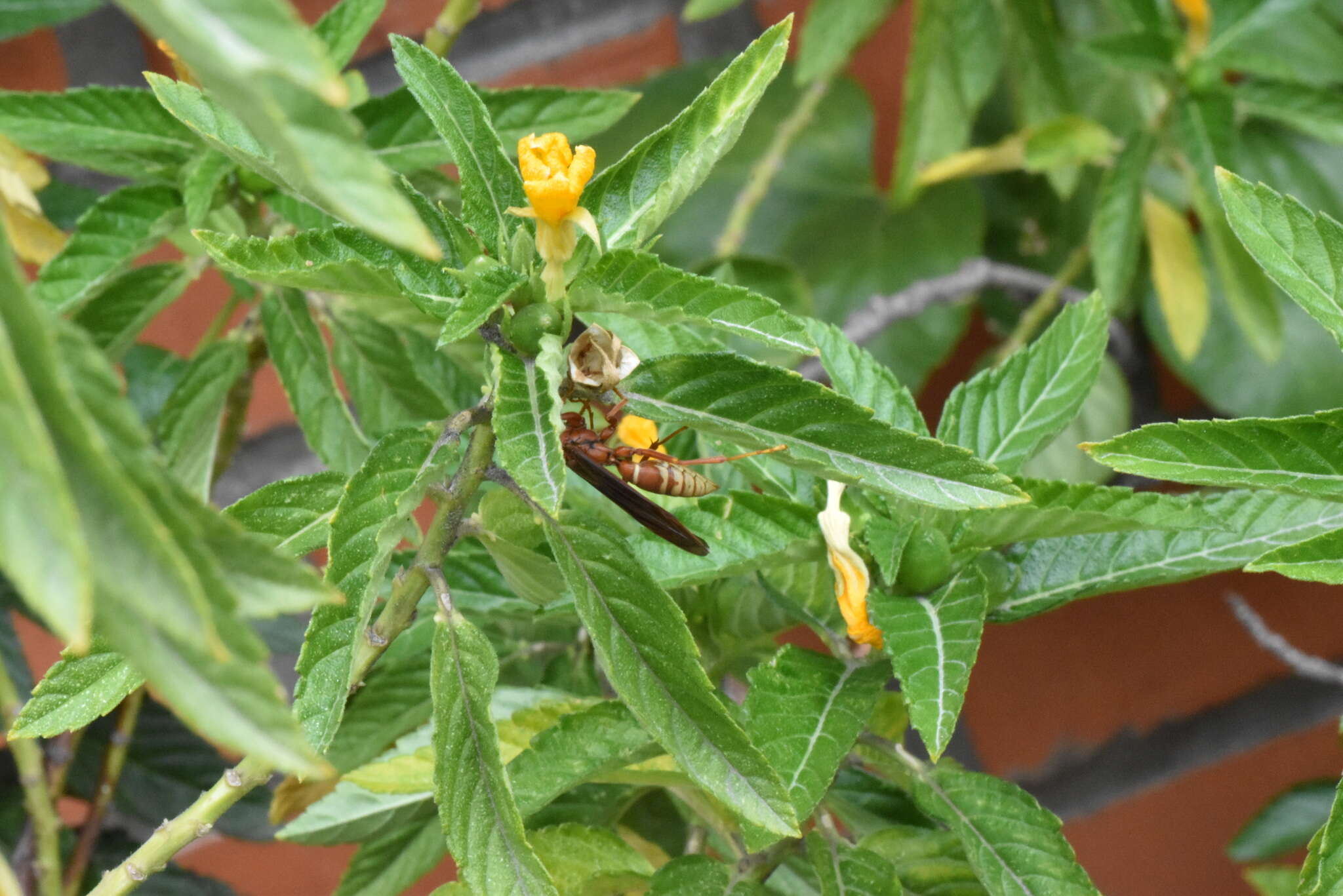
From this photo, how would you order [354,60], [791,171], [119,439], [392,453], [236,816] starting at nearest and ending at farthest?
[119,439] < [392,453] < [236,816] < [354,60] < [791,171]

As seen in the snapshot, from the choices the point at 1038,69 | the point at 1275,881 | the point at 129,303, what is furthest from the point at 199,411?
the point at 1275,881

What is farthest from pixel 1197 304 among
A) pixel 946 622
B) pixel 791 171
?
pixel 946 622

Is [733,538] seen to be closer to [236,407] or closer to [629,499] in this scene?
[629,499]

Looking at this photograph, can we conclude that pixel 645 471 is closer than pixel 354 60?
Yes

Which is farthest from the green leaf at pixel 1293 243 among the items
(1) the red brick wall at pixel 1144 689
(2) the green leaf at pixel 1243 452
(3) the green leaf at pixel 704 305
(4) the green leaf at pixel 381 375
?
(1) the red brick wall at pixel 1144 689

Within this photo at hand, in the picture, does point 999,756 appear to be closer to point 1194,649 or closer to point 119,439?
point 1194,649
